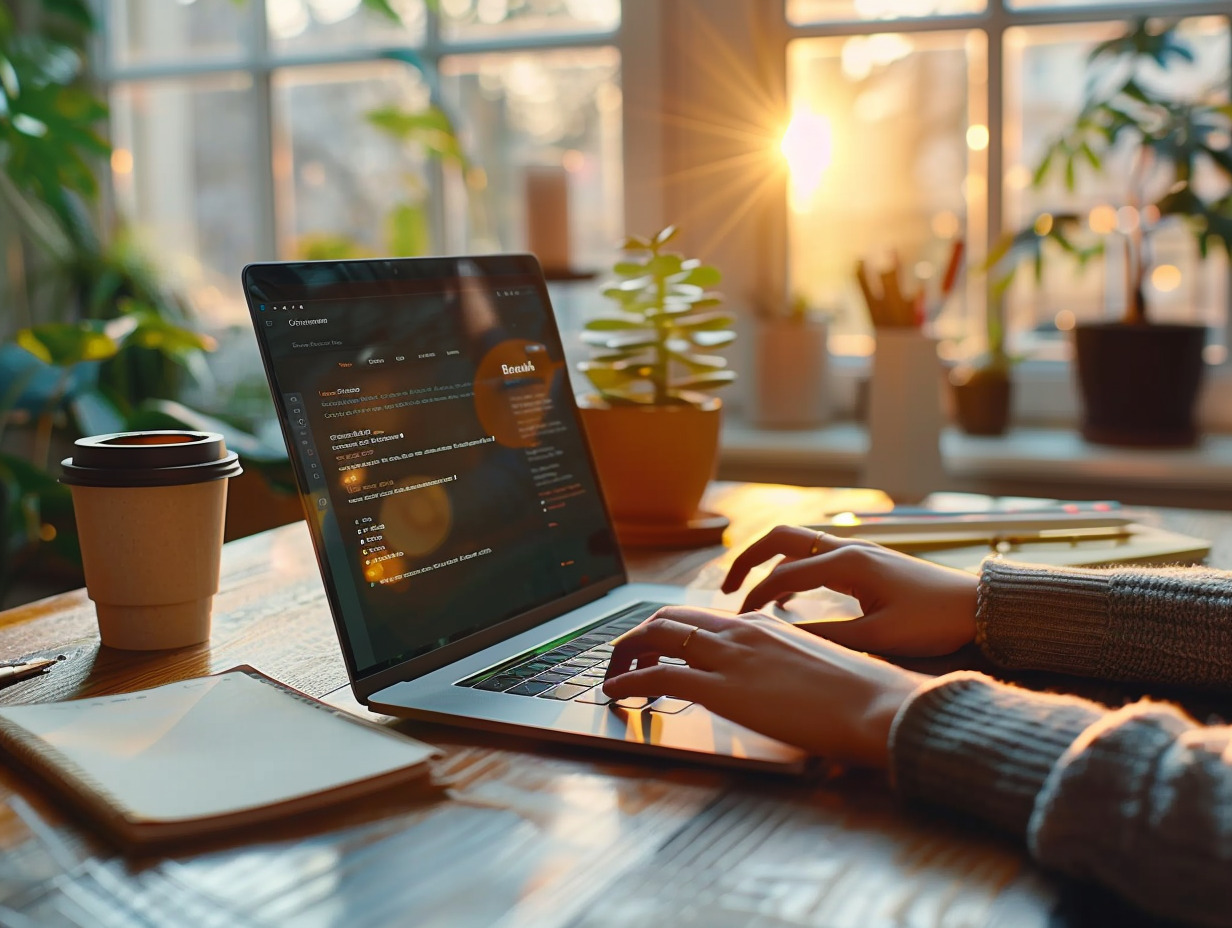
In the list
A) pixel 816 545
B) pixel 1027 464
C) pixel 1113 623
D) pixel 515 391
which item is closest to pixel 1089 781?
pixel 1113 623

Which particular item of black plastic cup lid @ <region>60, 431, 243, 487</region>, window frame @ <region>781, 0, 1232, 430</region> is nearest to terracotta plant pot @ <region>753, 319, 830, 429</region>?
window frame @ <region>781, 0, 1232, 430</region>

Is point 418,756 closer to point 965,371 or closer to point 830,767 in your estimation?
point 830,767

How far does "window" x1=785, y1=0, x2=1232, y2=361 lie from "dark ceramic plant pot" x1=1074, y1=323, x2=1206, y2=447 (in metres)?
0.23

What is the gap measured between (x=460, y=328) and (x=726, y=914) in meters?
0.52

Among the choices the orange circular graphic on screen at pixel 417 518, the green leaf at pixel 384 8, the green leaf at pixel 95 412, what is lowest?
the orange circular graphic on screen at pixel 417 518

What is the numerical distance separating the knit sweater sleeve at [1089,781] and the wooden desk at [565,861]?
0.02 meters

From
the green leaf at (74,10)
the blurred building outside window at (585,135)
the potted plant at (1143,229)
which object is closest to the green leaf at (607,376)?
the blurred building outside window at (585,135)

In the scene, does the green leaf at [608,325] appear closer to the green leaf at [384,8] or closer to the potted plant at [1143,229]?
the potted plant at [1143,229]

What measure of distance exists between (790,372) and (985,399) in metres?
0.33

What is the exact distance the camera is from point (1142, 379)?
1833mm

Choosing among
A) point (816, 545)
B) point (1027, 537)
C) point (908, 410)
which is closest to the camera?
point (816, 545)

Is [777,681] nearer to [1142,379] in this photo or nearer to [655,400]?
[655,400]

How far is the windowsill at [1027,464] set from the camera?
1.76 metres

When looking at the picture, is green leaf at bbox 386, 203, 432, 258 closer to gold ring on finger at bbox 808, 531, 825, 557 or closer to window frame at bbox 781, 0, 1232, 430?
window frame at bbox 781, 0, 1232, 430
